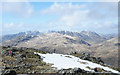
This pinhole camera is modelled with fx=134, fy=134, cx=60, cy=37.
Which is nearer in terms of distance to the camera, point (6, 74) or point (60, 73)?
point (6, 74)

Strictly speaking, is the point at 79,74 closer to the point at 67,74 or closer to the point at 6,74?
the point at 67,74

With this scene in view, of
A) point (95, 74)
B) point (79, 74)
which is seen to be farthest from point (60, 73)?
point (95, 74)

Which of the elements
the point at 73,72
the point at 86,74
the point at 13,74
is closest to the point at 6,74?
the point at 13,74

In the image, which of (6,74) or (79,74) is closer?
(6,74)

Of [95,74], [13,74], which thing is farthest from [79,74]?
[13,74]

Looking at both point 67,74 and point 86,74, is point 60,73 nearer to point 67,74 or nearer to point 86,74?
point 67,74

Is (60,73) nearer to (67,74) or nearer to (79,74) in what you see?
(67,74)

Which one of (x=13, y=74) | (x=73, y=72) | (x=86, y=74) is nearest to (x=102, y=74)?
Answer: (x=86, y=74)
